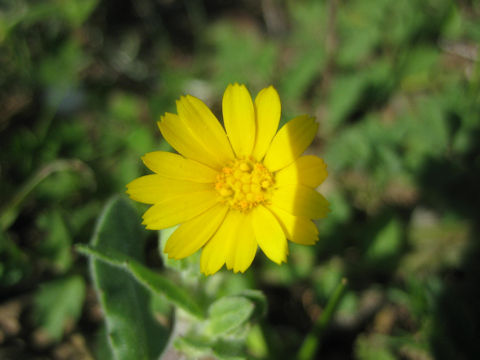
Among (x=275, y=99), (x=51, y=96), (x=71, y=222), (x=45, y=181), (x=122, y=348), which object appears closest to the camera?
(x=275, y=99)

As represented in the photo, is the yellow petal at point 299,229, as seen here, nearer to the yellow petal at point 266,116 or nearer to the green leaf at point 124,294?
the yellow petal at point 266,116

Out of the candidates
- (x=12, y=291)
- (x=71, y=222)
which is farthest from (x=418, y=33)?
(x=12, y=291)

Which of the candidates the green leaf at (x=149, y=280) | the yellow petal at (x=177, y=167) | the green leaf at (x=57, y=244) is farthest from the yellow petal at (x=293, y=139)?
the green leaf at (x=57, y=244)

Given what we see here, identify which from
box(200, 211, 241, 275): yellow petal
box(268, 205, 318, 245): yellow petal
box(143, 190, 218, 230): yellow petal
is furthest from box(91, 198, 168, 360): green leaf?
box(268, 205, 318, 245): yellow petal

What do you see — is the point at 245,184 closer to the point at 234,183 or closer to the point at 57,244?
the point at 234,183

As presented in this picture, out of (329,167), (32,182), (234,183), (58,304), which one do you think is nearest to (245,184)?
(234,183)

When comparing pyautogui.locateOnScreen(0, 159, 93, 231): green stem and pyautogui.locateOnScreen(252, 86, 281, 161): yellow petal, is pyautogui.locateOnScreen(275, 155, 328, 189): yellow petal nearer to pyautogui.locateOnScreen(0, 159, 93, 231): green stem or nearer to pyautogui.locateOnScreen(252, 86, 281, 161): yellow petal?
pyautogui.locateOnScreen(252, 86, 281, 161): yellow petal

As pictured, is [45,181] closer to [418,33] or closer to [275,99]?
[275,99]
